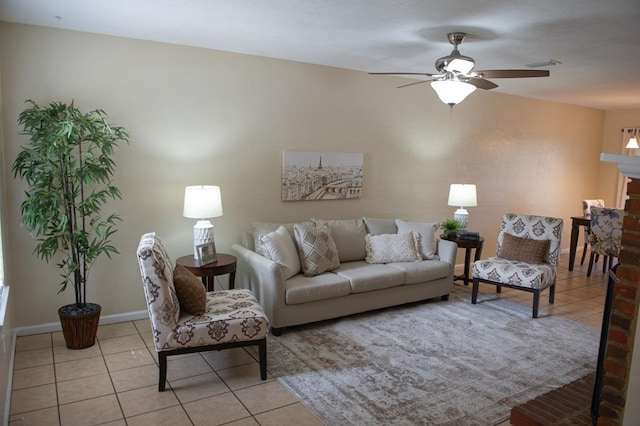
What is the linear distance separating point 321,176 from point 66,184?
250 cm

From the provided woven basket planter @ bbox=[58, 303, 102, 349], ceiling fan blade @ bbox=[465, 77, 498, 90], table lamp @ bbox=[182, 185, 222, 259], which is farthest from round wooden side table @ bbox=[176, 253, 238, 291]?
ceiling fan blade @ bbox=[465, 77, 498, 90]

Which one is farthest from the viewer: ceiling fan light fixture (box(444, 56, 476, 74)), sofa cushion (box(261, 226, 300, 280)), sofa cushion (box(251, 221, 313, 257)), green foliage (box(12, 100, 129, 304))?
sofa cushion (box(251, 221, 313, 257))

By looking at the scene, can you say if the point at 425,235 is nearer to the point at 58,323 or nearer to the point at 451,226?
the point at 451,226

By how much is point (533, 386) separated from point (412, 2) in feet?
8.72

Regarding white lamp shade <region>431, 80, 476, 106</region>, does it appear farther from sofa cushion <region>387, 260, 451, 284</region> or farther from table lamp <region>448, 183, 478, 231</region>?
table lamp <region>448, 183, 478, 231</region>

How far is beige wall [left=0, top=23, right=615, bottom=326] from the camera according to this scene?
11.8ft

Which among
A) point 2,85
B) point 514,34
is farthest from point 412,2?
point 2,85

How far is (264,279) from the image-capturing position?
3.79 meters

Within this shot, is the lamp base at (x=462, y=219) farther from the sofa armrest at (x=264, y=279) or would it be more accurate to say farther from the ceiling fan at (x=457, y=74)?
the sofa armrest at (x=264, y=279)

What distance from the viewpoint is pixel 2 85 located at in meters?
3.42

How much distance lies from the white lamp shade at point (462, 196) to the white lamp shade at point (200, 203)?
9.66 ft

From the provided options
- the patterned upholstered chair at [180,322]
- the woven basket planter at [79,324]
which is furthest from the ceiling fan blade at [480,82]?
the woven basket planter at [79,324]

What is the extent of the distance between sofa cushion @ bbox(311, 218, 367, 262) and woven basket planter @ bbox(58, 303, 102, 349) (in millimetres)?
2192

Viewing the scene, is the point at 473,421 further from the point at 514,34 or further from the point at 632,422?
the point at 514,34
